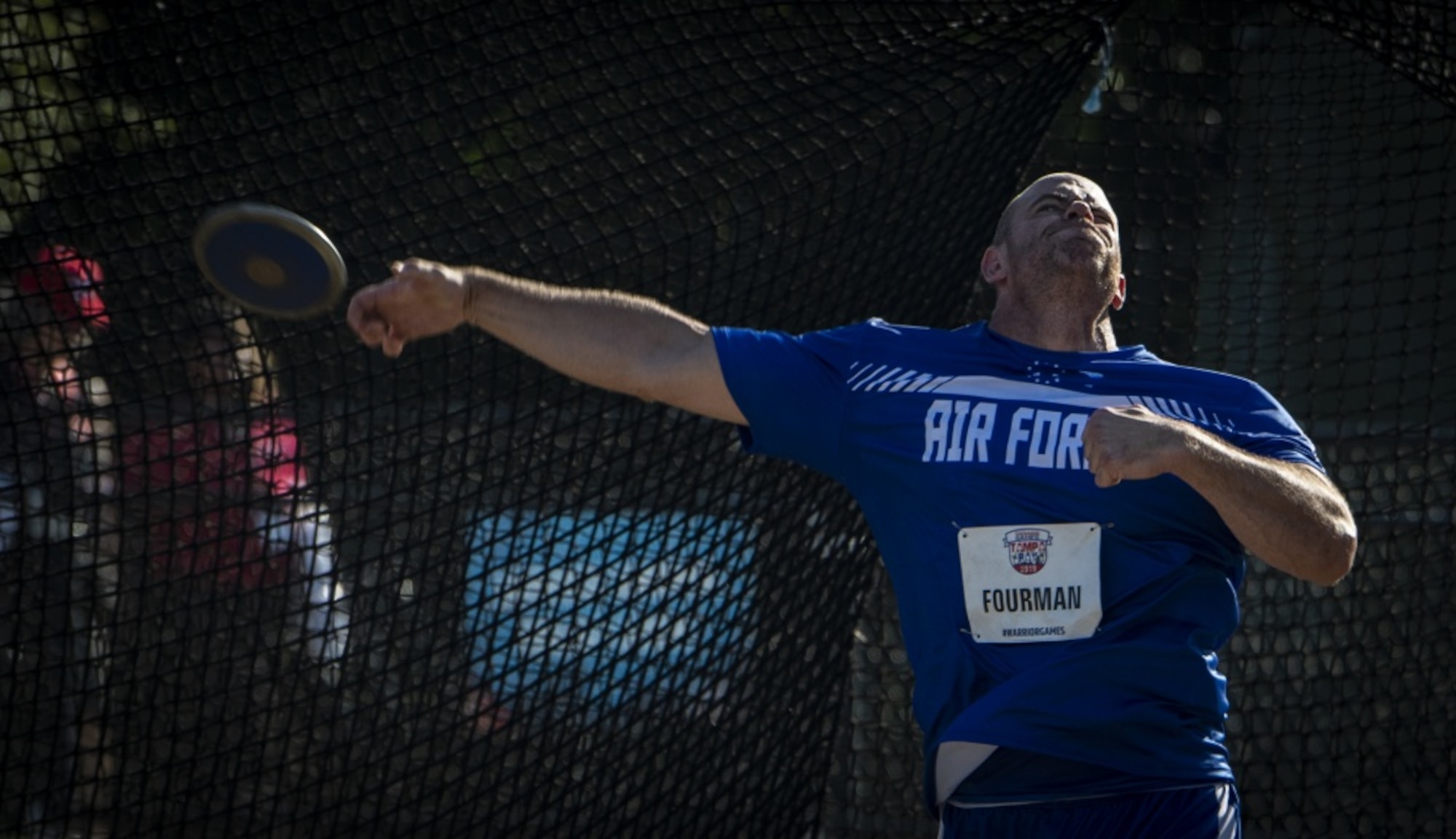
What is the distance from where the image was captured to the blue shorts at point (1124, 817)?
111 inches

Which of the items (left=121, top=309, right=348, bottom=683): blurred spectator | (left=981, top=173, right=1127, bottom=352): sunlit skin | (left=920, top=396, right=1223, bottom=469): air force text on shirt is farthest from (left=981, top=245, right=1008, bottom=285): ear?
(left=121, top=309, right=348, bottom=683): blurred spectator

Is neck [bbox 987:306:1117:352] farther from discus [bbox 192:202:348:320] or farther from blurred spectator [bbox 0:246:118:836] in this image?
blurred spectator [bbox 0:246:118:836]

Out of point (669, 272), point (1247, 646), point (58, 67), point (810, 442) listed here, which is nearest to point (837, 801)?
point (1247, 646)

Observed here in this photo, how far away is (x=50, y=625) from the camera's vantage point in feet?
16.4

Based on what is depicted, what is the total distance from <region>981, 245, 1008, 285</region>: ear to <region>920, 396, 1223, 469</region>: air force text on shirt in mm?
409

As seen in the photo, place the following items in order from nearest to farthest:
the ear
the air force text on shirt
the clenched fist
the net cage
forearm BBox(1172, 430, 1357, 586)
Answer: forearm BBox(1172, 430, 1357, 586)
the clenched fist
the air force text on shirt
the ear
the net cage

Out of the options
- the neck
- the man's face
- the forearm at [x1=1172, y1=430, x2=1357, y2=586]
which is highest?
the man's face

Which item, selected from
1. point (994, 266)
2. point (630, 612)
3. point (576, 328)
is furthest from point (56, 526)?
point (994, 266)

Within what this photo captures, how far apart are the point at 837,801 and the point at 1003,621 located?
7.37 ft

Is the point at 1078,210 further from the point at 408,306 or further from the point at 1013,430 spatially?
the point at 408,306

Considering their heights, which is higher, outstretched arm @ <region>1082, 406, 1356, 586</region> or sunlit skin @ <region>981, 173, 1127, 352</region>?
sunlit skin @ <region>981, 173, 1127, 352</region>

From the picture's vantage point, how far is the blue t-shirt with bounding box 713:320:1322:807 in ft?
9.29

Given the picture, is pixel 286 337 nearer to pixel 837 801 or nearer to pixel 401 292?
pixel 401 292

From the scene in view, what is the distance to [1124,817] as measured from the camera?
2.82 m
